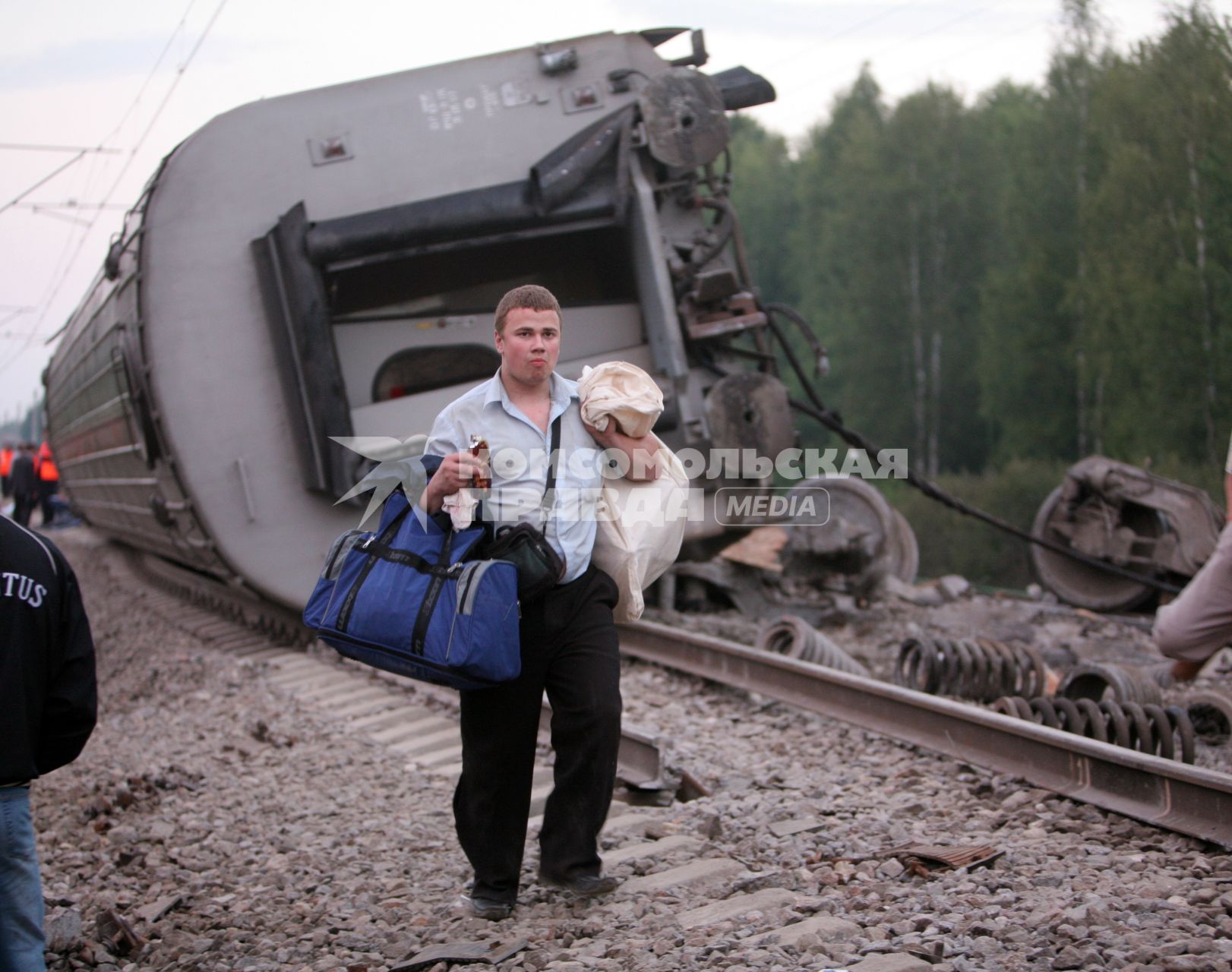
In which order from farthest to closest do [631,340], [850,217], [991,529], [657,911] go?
1. [850,217]
2. [991,529]
3. [631,340]
4. [657,911]

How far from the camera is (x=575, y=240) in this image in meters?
8.68

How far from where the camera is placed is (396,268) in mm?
8469

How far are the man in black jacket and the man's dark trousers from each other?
3.33 feet

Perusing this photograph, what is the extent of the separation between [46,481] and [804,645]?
19637mm

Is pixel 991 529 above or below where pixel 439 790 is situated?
below

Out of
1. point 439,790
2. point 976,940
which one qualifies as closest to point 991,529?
point 439,790

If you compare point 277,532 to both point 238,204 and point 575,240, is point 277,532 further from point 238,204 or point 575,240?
point 575,240

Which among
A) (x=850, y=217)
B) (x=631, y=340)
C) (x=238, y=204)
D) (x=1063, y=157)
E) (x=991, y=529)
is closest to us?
(x=238, y=204)

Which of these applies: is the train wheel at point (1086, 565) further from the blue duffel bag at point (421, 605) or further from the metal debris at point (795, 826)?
the blue duffel bag at point (421, 605)

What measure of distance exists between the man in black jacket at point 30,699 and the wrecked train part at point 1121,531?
25.9 ft

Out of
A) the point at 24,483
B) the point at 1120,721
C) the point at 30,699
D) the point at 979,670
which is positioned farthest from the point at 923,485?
the point at 24,483

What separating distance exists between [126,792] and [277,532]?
2915 mm

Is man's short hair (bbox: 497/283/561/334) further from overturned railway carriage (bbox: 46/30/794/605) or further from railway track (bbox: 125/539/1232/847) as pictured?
overturned railway carriage (bbox: 46/30/794/605)

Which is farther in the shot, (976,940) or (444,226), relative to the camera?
(444,226)
